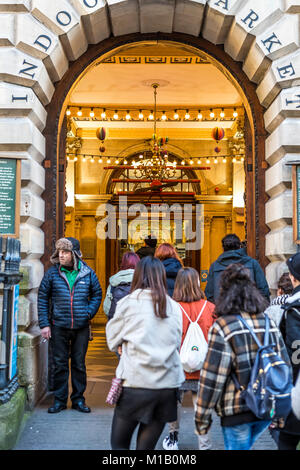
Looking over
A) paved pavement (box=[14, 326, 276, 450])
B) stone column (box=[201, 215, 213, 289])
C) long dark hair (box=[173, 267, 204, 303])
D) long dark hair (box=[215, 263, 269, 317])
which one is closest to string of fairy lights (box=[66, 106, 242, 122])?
stone column (box=[201, 215, 213, 289])

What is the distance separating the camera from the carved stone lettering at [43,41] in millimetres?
5645

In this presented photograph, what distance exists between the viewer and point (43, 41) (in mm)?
5680

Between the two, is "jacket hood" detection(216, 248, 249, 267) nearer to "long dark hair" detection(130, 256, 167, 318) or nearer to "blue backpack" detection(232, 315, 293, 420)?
"long dark hair" detection(130, 256, 167, 318)

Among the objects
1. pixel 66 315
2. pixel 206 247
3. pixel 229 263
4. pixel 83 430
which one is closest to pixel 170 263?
pixel 229 263

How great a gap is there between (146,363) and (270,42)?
4408 millimetres

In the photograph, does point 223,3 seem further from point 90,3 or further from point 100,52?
point 100,52

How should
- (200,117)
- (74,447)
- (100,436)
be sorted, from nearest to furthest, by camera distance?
1. (74,447)
2. (100,436)
3. (200,117)

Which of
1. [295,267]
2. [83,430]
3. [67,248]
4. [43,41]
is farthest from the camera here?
A: [43,41]

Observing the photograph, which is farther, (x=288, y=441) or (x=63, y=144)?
(x=63, y=144)

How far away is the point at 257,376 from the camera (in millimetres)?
2812

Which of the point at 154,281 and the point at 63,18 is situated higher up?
the point at 63,18
